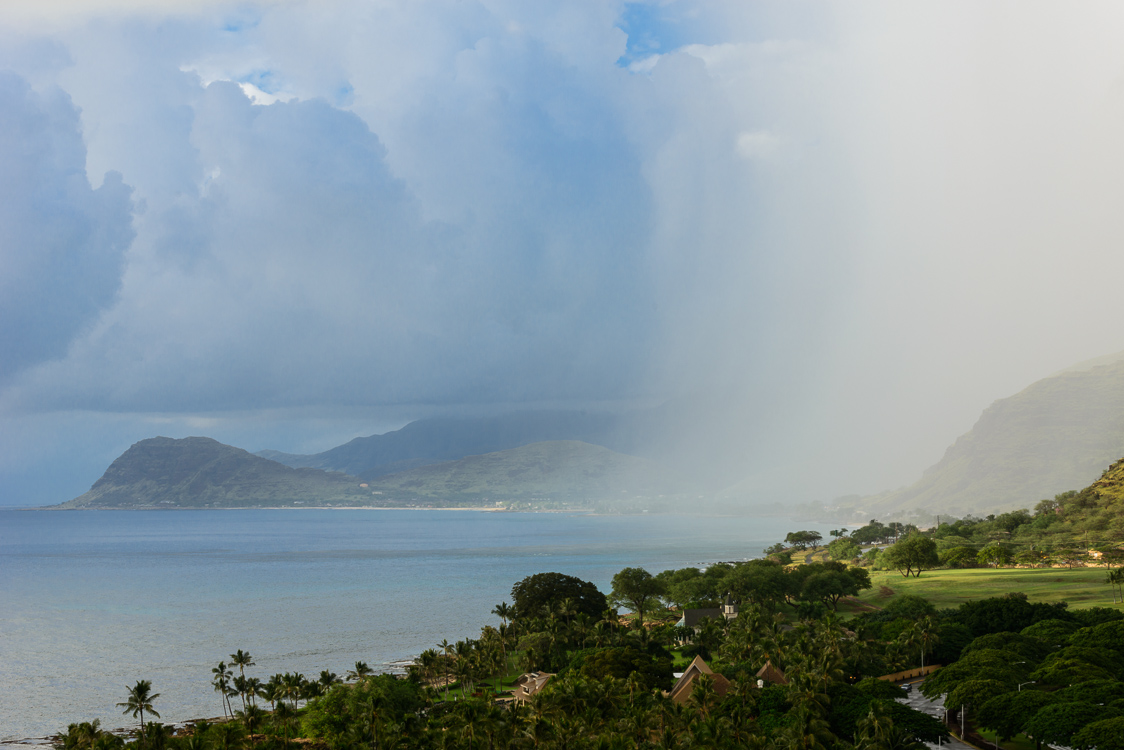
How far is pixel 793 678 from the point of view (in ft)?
181

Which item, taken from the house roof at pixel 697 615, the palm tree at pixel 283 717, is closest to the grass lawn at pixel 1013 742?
the house roof at pixel 697 615

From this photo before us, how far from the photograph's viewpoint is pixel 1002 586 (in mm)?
120062

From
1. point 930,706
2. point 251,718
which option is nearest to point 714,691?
point 930,706

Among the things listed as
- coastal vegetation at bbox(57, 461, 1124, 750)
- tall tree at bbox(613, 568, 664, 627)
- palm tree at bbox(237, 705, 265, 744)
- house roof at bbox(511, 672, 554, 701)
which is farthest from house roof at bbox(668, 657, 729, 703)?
tall tree at bbox(613, 568, 664, 627)

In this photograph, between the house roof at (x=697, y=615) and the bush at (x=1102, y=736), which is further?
the house roof at (x=697, y=615)

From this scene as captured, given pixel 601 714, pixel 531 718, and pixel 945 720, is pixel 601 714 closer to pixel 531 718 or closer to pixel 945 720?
pixel 531 718

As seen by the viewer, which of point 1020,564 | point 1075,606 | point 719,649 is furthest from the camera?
point 1020,564

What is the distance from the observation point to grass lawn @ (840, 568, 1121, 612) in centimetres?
10919

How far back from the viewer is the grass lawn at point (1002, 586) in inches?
4299

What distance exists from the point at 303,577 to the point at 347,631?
83516mm

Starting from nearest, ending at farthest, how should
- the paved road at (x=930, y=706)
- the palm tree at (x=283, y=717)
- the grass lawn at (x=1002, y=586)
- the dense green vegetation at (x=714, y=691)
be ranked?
1. the dense green vegetation at (x=714, y=691)
2. the paved road at (x=930, y=706)
3. the palm tree at (x=283, y=717)
4. the grass lawn at (x=1002, y=586)

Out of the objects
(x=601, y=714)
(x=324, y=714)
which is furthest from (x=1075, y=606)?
(x=324, y=714)

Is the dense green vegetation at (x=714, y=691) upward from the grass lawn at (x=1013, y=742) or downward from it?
upward

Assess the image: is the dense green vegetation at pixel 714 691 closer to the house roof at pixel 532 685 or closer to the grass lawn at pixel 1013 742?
the grass lawn at pixel 1013 742
